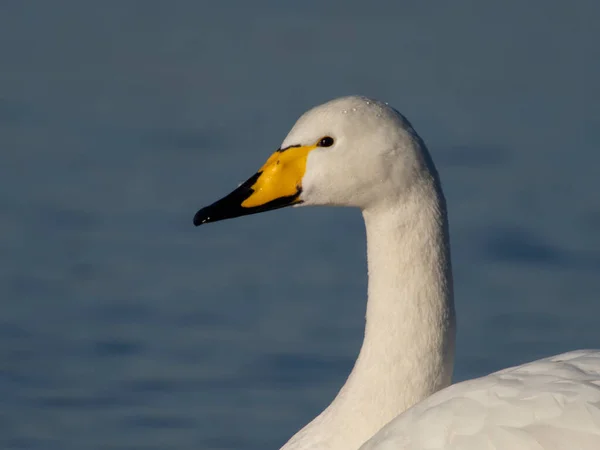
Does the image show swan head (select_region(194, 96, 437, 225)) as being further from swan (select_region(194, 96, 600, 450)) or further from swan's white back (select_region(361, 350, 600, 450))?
swan's white back (select_region(361, 350, 600, 450))

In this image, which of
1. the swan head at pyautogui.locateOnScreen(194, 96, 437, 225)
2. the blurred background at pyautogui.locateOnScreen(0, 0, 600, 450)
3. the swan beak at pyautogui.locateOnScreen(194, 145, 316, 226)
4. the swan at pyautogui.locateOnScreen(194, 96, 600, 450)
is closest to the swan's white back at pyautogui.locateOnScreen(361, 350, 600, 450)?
the swan at pyautogui.locateOnScreen(194, 96, 600, 450)

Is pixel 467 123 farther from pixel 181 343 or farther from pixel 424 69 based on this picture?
pixel 181 343

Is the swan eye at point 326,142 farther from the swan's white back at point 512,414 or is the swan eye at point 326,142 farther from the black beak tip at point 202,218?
the swan's white back at point 512,414

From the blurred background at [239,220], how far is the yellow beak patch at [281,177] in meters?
2.02

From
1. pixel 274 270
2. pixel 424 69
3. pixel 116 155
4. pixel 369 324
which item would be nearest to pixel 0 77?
pixel 116 155

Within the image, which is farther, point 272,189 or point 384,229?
point 272,189

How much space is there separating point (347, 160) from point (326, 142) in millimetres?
119

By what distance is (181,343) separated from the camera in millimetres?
8055

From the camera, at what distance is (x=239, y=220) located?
9.91 meters

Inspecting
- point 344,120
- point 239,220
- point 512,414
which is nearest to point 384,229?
point 344,120

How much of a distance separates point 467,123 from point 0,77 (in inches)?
162

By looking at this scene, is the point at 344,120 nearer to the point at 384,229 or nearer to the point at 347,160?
the point at 347,160

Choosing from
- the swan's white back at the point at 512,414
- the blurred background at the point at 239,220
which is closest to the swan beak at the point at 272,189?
the swan's white back at the point at 512,414

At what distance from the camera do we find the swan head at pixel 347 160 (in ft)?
16.9
